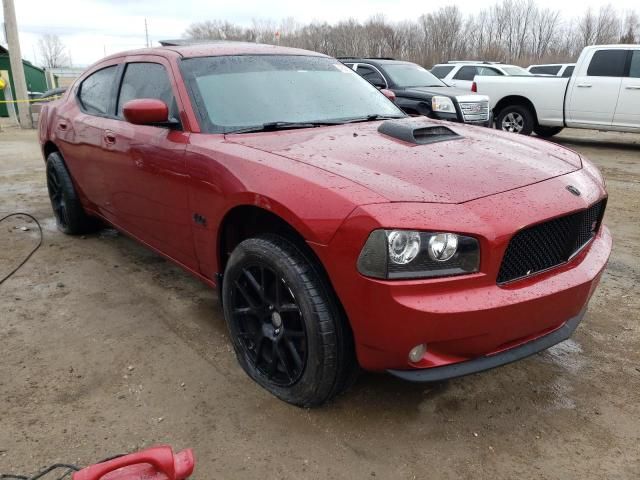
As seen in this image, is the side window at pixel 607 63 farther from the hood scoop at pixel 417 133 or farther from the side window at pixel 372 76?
the hood scoop at pixel 417 133

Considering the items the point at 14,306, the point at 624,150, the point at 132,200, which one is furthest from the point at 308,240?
the point at 624,150

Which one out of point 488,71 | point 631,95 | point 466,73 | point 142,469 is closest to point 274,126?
point 142,469

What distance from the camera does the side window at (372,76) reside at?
9555 millimetres

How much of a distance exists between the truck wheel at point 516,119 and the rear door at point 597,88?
0.74 m

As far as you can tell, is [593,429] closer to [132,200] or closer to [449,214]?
[449,214]

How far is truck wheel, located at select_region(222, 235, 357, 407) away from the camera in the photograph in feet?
7.09

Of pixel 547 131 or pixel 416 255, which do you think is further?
pixel 547 131

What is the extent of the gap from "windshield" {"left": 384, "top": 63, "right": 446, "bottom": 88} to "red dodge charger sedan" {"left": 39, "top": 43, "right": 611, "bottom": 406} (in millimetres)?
6387

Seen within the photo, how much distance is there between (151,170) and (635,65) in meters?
9.51

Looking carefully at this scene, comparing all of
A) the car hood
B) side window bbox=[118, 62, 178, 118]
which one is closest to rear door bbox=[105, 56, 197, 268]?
side window bbox=[118, 62, 178, 118]

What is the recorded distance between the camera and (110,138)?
11.9 feet

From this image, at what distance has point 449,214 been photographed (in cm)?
200

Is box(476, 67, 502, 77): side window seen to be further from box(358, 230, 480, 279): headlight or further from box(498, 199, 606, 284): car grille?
box(358, 230, 480, 279): headlight

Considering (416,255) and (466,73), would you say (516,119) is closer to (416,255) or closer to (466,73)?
(466,73)
